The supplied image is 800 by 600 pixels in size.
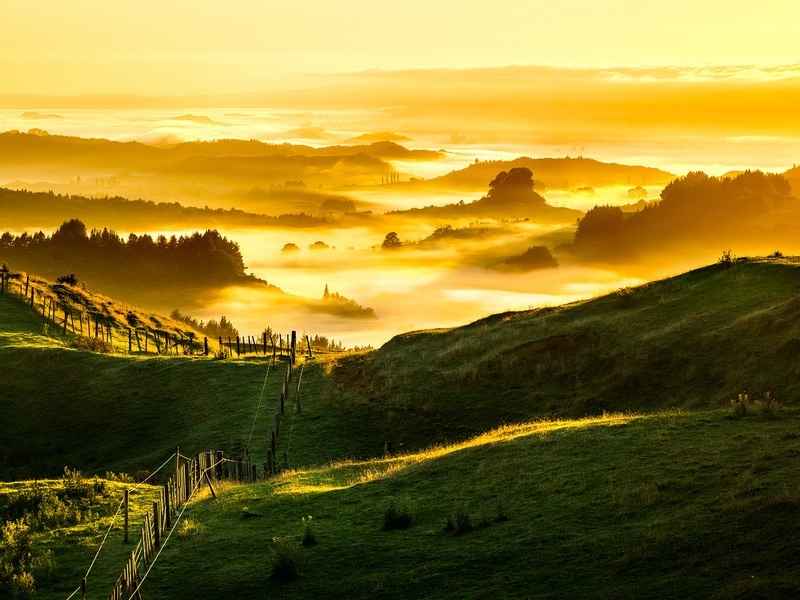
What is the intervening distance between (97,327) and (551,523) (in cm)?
8784

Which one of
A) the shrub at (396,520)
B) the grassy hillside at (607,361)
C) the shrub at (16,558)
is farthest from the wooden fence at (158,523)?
the grassy hillside at (607,361)

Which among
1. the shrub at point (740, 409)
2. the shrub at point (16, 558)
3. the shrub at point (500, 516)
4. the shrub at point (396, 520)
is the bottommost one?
the shrub at point (16, 558)

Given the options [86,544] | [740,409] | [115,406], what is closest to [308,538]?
[86,544]

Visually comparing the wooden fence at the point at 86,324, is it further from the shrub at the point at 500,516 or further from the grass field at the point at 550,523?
the shrub at the point at 500,516

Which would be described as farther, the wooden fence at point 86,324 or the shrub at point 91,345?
the wooden fence at point 86,324

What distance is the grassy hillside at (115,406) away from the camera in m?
60.5

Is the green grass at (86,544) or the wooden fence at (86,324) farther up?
the wooden fence at (86,324)

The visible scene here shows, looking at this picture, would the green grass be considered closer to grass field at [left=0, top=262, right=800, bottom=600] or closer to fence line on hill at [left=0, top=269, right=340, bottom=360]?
grass field at [left=0, top=262, right=800, bottom=600]

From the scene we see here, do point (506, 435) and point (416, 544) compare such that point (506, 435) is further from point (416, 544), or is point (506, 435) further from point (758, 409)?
point (416, 544)

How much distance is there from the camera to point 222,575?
77.4 ft

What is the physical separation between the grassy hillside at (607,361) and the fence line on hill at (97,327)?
3393cm

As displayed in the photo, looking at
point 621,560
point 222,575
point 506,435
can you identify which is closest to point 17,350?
point 506,435

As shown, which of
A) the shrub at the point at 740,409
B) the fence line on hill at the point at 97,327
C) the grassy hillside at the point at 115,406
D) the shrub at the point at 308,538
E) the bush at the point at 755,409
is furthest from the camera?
the fence line on hill at the point at 97,327

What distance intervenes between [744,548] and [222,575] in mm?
12219
